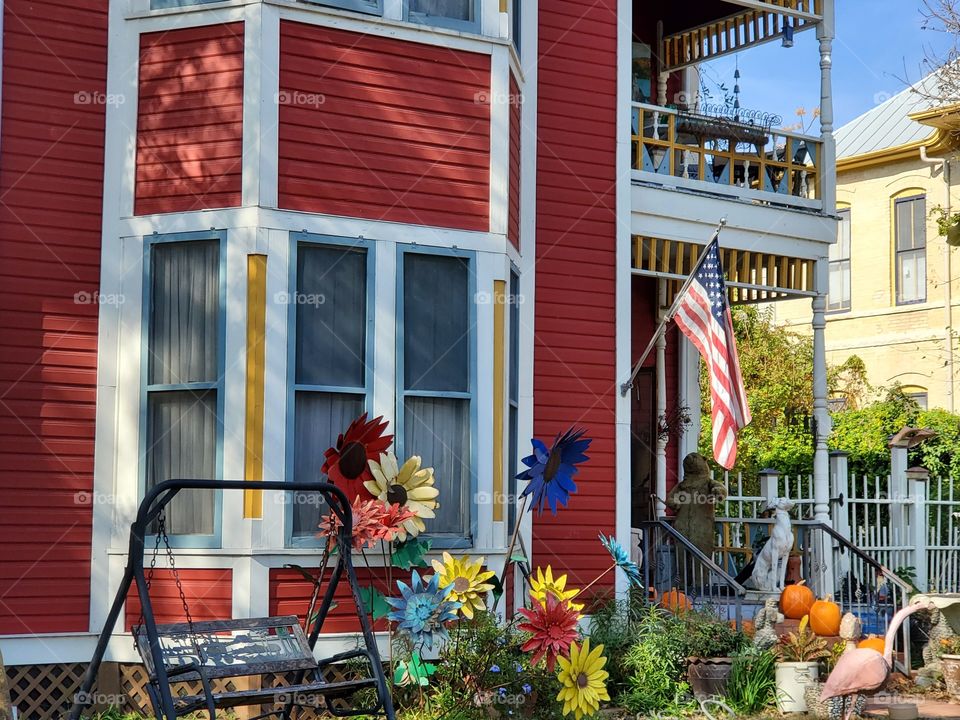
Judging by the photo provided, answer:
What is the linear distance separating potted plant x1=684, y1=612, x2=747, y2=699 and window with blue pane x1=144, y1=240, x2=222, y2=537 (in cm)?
388

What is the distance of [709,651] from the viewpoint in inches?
370

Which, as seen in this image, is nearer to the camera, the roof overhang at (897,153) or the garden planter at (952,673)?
the garden planter at (952,673)

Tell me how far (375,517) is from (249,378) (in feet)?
4.54

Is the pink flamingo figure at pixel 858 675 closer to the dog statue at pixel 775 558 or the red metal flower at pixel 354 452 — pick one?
the dog statue at pixel 775 558

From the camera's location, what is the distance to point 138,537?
6195 millimetres

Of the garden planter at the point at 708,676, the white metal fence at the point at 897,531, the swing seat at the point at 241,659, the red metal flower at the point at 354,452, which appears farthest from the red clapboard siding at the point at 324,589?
the white metal fence at the point at 897,531

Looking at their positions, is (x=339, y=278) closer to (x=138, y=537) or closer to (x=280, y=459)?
(x=280, y=459)

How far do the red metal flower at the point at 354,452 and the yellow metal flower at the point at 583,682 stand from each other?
73.3 inches

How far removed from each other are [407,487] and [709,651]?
2950mm

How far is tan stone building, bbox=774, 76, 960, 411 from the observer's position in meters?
22.6

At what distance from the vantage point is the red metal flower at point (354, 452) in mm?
8039

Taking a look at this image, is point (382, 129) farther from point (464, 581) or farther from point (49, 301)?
point (464, 581)

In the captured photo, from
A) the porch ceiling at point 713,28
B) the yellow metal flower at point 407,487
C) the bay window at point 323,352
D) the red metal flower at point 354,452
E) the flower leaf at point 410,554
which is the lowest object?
the flower leaf at point 410,554

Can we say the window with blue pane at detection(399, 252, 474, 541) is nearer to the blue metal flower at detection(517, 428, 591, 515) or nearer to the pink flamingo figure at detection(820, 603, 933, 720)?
the blue metal flower at detection(517, 428, 591, 515)
